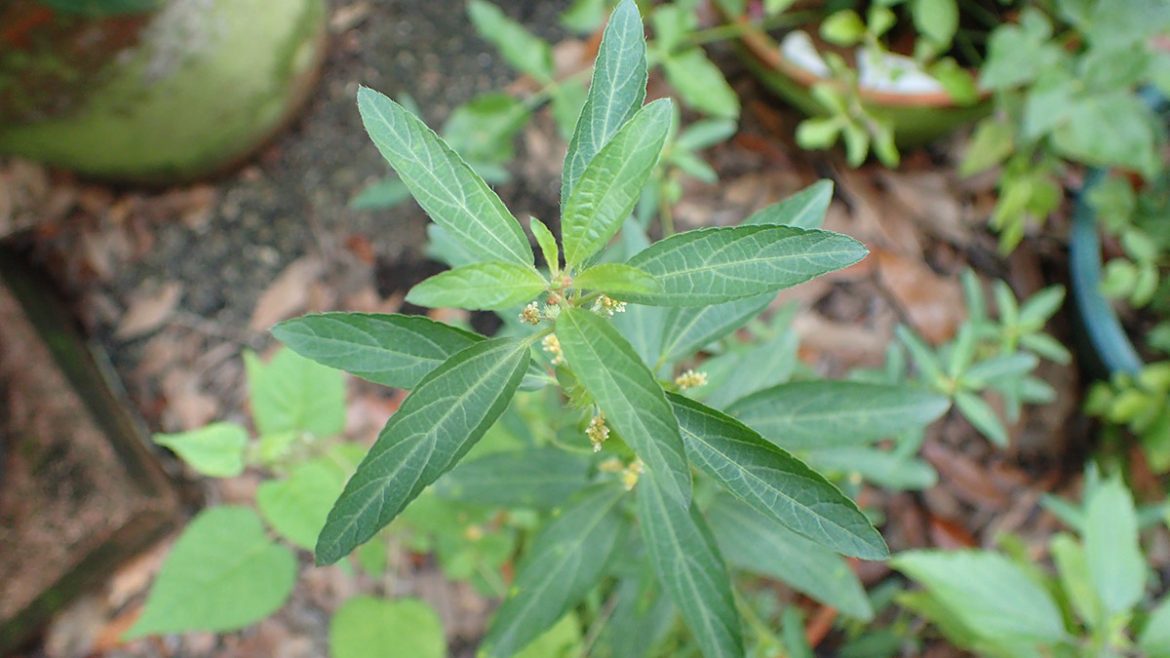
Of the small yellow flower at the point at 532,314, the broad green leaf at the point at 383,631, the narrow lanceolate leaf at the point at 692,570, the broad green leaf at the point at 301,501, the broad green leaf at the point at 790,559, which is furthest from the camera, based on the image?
the broad green leaf at the point at 383,631

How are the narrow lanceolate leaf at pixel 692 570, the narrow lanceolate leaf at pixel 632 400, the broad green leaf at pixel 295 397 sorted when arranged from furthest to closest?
the broad green leaf at pixel 295 397, the narrow lanceolate leaf at pixel 692 570, the narrow lanceolate leaf at pixel 632 400

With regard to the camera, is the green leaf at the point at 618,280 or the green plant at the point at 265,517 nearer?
the green leaf at the point at 618,280

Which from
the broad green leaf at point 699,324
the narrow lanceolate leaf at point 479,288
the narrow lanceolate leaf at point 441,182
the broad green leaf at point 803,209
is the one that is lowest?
the broad green leaf at point 699,324

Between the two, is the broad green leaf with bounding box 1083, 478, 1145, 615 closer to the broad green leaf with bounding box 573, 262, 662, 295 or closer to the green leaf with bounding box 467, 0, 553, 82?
the broad green leaf with bounding box 573, 262, 662, 295

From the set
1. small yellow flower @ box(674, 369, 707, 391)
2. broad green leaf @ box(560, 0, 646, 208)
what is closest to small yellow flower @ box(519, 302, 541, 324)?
broad green leaf @ box(560, 0, 646, 208)

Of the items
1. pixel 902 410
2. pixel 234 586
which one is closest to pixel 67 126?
pixel 234 586

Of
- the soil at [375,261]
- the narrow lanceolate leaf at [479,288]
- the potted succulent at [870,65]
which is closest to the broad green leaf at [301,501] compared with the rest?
the narrow lanceolate leaf at [479,288]

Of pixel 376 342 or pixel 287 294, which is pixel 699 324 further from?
pixel 287 294

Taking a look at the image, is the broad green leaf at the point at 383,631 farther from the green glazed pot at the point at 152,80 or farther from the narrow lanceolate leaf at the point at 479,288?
the green glazed pot at the point at 152,80

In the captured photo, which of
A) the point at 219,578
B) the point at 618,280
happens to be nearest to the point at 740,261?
→ the point at 618,280
